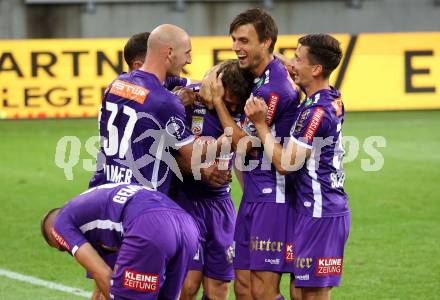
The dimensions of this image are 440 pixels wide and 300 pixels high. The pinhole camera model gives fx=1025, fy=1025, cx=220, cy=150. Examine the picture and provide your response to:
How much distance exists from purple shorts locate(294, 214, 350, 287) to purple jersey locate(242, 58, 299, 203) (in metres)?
0.38

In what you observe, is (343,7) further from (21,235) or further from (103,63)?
(21,235)

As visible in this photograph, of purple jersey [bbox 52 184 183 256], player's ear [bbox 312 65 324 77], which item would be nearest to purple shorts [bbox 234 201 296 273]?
player's ear [bbox 312 65 324 77]

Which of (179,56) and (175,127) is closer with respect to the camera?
(175,127)

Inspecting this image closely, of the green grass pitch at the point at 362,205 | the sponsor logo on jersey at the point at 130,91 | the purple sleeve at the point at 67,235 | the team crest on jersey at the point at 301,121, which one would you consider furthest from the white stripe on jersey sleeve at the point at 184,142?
the green grass pitch at the point at 362,205

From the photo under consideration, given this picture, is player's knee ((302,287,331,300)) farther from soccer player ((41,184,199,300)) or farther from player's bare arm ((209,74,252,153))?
soccer player ((41,184,199,300))

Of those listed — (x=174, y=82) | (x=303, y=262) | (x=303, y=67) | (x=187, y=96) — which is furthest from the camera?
(x=174, y=82)

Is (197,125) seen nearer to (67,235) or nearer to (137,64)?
(137,64)

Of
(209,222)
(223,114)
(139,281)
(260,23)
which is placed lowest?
(209,222)

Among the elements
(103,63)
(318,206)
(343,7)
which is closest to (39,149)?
(103,63)

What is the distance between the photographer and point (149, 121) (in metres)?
6.96

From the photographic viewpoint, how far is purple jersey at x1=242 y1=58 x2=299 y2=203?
7164mm

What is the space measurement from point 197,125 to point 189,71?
11.2 metres

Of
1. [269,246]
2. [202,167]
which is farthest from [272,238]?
[202,167]

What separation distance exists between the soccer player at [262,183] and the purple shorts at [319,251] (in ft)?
0.80
